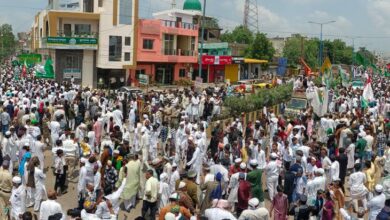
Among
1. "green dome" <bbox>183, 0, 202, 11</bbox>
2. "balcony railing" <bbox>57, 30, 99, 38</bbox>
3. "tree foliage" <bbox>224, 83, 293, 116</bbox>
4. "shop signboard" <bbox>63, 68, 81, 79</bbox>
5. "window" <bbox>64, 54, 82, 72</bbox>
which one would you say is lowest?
"tree foliage" <bbox>224, 83, 293, 116</bbox>

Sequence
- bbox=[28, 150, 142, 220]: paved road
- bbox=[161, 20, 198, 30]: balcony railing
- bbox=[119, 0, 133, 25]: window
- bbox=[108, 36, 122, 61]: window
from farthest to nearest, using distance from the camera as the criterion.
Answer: bbox=[161, 20, 198, 30]: balcony railing, bbox=[119, 0, 133, 25]: window, bbox=[108, 36, 122, 61]: window, bbox=[28, 150, 142, 220]: paved road

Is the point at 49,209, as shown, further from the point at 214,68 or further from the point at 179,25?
the point at 214,68

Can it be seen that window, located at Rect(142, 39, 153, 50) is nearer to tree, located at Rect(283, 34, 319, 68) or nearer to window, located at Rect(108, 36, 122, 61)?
window, located at Rect(108, 36, 122, 61)

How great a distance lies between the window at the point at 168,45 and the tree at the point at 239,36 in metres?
35.8

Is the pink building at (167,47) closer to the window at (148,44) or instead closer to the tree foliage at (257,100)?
the window at (148,44)

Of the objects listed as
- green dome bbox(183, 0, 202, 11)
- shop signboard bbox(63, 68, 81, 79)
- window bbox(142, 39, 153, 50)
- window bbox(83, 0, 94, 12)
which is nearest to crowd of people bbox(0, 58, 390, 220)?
shop signboard bbox(63, 68, 81, 79)

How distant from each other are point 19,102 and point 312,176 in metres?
11.3

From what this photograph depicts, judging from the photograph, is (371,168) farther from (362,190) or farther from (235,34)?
(235,34)

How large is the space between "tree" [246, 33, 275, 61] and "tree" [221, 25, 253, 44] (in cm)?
2049

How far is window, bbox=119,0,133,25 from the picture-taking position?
38.4 m

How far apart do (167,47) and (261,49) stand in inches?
683

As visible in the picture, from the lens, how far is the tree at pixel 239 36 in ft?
256

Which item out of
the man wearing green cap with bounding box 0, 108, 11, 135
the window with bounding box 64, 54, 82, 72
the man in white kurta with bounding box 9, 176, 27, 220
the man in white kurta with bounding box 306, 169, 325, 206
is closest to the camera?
the man in white kurta with bounding box 9, 176, 27, 220

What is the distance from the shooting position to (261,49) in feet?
185
